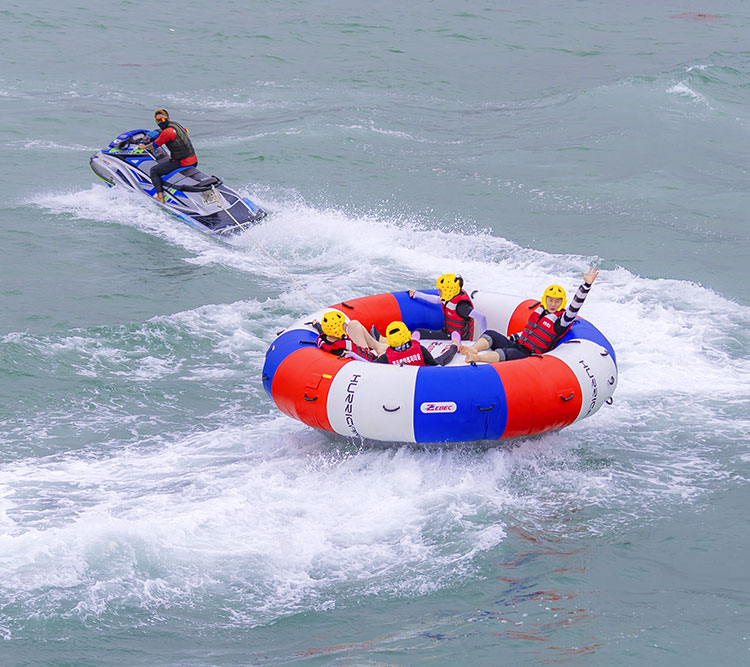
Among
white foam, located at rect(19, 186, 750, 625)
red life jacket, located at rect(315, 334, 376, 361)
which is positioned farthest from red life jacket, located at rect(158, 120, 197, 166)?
red life jacket, located at rect(315, 334, 376, 361)

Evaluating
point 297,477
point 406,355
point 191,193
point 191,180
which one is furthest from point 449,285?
point 191,180

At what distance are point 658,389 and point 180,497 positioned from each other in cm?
495

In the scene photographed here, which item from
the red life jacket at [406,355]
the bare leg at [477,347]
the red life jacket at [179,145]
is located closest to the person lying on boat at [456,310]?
the bare leg at [477,347]

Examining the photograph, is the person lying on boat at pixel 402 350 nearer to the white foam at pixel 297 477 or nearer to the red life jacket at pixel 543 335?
the white foam at pixel 297 477

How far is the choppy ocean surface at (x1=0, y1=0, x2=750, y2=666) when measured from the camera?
6582 millimetres

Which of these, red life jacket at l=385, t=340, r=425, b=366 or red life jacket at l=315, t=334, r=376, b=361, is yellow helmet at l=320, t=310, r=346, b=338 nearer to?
red life jacket at l=315, t=334, r=376, b=361

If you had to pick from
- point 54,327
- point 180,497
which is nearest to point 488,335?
point 180,497

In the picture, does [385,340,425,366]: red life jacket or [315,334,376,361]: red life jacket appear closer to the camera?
[385,340,425,366]: red life jacket

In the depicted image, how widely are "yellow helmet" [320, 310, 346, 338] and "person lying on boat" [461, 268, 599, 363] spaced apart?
1.16 m

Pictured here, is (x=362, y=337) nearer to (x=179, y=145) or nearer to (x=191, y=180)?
(x=191, y=180)

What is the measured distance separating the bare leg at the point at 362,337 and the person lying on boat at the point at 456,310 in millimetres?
716

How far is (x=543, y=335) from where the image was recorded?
356 inches

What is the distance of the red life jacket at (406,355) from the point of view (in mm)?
8562

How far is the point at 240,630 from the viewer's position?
21.2ft
